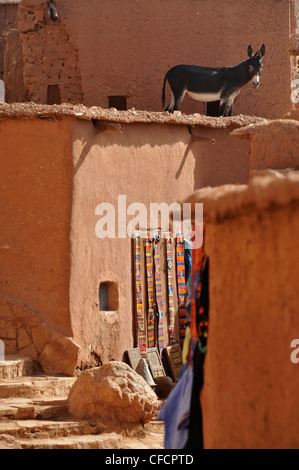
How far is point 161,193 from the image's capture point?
1273 centimetres

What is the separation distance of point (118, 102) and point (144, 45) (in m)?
1.01

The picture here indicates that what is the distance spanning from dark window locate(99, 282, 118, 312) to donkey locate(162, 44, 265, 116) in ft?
11.1

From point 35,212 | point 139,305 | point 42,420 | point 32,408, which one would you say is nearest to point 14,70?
point 35,212

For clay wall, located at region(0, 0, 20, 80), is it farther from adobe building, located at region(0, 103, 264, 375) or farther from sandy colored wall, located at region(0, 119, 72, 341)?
sandy colored wall, located at region(0, 119, 72, 341)

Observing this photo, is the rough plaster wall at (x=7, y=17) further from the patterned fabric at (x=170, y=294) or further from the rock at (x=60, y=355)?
the rock at (x=60, y=355)

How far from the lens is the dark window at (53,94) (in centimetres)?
1440

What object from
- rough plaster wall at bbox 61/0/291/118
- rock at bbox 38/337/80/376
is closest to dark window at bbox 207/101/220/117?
rough plaster wall at bbox 61/0/291/118

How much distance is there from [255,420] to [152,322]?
7561 mm

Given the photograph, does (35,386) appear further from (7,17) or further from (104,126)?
(7,17)

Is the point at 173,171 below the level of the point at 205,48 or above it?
below

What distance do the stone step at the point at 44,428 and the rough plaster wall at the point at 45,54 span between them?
20.3ft

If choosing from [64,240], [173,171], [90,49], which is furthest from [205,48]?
[64,240]

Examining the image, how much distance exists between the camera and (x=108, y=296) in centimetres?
1216
